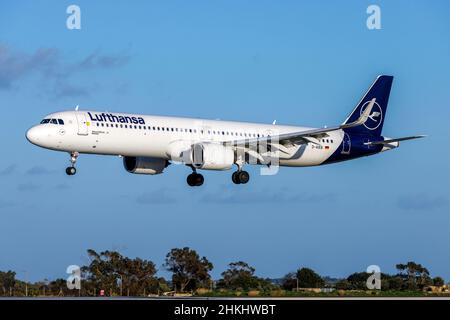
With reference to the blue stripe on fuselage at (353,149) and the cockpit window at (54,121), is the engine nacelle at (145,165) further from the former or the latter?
the blue stripe on fuselage at (353,149)

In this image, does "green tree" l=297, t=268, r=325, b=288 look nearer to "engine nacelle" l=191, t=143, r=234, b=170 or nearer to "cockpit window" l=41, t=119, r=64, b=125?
"engine nacelle" l=191, t=143, r=234, b=170

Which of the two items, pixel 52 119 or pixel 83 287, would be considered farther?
pixel 83 287

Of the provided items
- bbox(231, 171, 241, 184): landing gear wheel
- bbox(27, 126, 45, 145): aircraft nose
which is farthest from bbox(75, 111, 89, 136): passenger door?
bbox(231, 171, 241, 184): landing gear wheel

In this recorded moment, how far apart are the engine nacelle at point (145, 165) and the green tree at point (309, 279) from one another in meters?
11.7

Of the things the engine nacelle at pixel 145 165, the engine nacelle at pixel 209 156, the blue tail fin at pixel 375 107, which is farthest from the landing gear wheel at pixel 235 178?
the blue tail fin at pixel 375 107

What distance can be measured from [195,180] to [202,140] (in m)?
3.91

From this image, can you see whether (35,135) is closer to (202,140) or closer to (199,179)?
(202,140)

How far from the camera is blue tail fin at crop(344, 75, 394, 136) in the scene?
83.9 meters
